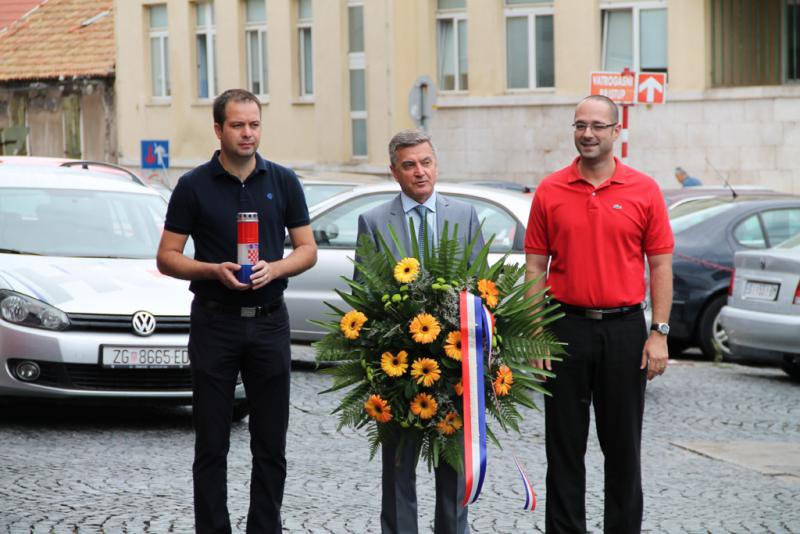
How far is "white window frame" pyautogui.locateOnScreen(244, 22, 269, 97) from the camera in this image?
35.7m

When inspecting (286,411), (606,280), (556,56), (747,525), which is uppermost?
(556,56)

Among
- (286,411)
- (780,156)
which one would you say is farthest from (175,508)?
(780,156)

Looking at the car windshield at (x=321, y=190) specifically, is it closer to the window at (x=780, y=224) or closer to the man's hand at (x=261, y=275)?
the window at (x=780, y=224)

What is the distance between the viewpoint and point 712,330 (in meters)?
15.4

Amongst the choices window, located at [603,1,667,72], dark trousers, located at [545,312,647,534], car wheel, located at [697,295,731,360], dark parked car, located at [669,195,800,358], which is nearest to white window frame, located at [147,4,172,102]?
window, located at [603,1,667,72]

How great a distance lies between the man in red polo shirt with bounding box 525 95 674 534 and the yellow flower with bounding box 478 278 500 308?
457 mm

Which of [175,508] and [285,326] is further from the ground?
[285,326]

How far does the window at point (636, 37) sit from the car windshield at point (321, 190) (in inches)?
545

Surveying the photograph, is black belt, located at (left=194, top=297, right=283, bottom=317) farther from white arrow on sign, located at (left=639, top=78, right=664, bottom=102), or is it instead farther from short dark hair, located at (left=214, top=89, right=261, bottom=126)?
white arrow on sign, located at (left=639, top=78, right=664, bottom=102)

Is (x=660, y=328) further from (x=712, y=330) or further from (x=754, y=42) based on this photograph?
(x=754, y=42)

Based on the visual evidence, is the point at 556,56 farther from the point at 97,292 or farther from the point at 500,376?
the point at 500,376

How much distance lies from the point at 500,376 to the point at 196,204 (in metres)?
1.47

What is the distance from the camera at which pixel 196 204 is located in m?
6.51

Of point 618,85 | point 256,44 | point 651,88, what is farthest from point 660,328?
point 256,44
